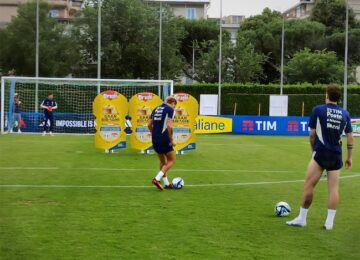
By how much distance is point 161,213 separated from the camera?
10.0m

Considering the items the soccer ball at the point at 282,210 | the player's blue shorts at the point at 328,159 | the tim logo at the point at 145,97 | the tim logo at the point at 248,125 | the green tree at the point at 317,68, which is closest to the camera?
the player's blue shorts at the point at 328,159

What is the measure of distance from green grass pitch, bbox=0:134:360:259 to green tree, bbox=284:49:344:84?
45.3 meters

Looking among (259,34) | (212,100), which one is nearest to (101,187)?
(212,100)

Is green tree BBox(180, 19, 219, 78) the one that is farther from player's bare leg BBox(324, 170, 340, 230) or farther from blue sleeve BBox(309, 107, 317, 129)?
player's bare leg BBox(324, 170, 340, 230)

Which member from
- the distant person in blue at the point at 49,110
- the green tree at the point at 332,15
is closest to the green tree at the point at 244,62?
the green tree at the point at 332,15

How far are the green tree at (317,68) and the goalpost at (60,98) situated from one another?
29.0 m

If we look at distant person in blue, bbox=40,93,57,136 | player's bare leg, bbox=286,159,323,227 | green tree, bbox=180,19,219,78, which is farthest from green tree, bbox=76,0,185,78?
player's bare leg, bbox=286,159,323,227

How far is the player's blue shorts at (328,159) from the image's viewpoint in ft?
29.1

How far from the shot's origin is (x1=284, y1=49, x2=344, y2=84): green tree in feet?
204

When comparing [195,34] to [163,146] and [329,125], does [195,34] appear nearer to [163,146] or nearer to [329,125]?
[163,146]

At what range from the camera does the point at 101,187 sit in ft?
42.7

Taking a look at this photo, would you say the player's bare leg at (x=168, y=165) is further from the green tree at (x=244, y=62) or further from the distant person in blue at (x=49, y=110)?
the green tree at (x=244, y=62)

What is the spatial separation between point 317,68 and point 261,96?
15.4m

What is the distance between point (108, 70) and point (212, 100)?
14446 millimetres
